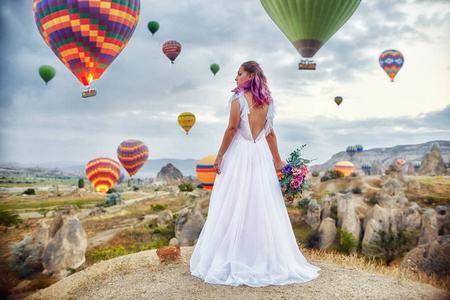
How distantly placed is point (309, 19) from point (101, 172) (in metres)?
29.6

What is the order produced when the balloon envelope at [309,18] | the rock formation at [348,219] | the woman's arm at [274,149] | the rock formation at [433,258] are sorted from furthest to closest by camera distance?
the rock formation at [348,219]
the balloon envelope at [309,18]
the rock formation at [433,258]
the woman's arm at [274,149]

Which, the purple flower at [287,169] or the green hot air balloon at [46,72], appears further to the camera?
the green hot air balloon at [46,72]

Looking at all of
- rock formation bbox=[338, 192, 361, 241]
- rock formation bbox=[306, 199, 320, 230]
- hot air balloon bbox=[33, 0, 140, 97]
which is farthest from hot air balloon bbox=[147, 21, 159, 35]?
rock formation bbox=[338, 192, 361, 241]

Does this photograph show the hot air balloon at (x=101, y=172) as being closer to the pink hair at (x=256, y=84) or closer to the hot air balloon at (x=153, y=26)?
the hot air balloon at (x=153, y=26)

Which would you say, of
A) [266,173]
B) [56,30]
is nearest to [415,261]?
[266,173]

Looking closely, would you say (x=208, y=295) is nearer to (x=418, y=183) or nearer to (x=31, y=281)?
(x=31, y=281)

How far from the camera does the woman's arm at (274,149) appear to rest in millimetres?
5406

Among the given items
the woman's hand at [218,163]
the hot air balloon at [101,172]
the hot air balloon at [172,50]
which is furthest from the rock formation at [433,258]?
the hot air balloon at [101,172]

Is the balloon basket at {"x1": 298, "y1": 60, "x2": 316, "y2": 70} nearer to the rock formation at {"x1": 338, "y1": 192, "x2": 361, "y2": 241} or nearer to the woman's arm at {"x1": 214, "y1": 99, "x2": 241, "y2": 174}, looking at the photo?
the rock formation at {"x1": 338, "y1": 192, "x2": 361, "y2": 241}

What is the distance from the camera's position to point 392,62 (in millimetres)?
45594

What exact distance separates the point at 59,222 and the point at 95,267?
13.9 m

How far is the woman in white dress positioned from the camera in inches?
192

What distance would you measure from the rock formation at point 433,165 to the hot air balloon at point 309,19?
46.2 m

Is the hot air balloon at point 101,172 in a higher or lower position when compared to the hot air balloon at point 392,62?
lower
